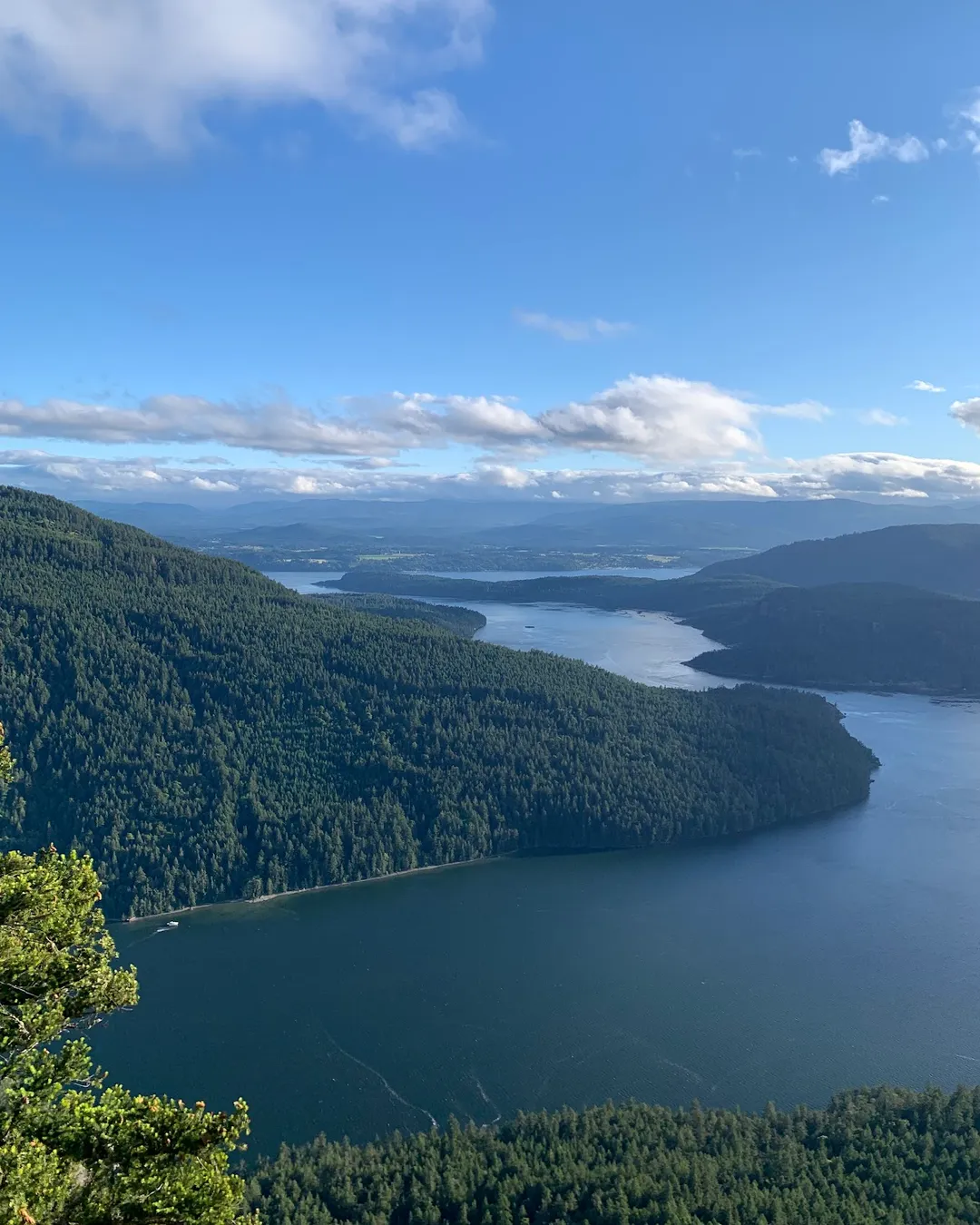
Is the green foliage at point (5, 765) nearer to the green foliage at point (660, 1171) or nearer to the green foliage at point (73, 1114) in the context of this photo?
the green foliage at point (73, 1114)

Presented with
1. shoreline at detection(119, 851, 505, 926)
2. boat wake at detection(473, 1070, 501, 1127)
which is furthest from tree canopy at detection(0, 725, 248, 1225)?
shoreline at detection(119, 851, 505, 926)

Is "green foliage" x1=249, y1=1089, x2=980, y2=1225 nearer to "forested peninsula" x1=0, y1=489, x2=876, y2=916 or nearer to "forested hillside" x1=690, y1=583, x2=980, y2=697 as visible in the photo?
"forested peninsula" x1=0, y1=489, x2=876, y2=916

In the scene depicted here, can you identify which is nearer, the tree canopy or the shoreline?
the tree canopy

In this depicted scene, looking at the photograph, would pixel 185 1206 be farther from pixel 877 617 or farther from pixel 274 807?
pixel 877 617

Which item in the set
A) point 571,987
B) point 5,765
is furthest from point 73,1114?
point 571,987

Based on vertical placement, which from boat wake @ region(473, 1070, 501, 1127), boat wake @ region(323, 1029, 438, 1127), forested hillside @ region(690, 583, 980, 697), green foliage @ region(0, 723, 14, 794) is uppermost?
green foliage @ region(0, 723, 14, 794)

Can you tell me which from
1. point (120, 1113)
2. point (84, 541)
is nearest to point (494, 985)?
point (120, 1113)

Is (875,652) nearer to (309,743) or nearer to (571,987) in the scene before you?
(309,743)
